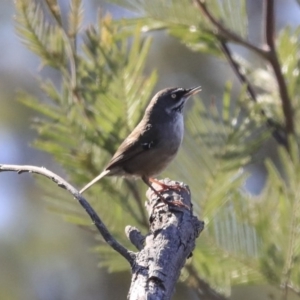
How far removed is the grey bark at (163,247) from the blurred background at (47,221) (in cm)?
328

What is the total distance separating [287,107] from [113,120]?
61 cm

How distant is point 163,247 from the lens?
2.12 meters

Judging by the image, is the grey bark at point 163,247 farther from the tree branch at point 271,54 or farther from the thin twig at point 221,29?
the thin twig at point 221,29

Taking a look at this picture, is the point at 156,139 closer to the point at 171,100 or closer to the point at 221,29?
the point at 171,100

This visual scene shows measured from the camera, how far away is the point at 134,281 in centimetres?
189

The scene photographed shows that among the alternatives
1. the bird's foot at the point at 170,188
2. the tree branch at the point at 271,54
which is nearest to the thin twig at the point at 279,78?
the tree branch at the point at 271,54

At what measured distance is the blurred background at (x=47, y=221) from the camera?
20.2ft

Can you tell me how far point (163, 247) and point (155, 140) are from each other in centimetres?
183

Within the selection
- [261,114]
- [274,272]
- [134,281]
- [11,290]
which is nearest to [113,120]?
[261,114]

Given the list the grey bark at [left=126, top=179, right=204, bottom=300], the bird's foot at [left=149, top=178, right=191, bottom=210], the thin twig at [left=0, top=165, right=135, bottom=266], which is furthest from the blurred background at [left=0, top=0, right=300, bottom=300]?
the thin twig at [left=0, top=165, right=135, bottom=266]

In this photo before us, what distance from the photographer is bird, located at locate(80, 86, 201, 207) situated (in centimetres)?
358

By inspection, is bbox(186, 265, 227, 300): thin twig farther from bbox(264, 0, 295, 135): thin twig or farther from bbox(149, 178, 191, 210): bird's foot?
bbox(264, 0, 295, 135): thin twig

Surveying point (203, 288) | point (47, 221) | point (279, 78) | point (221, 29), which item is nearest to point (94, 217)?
point (203, 288)

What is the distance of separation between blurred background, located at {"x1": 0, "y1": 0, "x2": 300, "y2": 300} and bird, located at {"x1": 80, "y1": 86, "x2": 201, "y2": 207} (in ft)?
5.48
